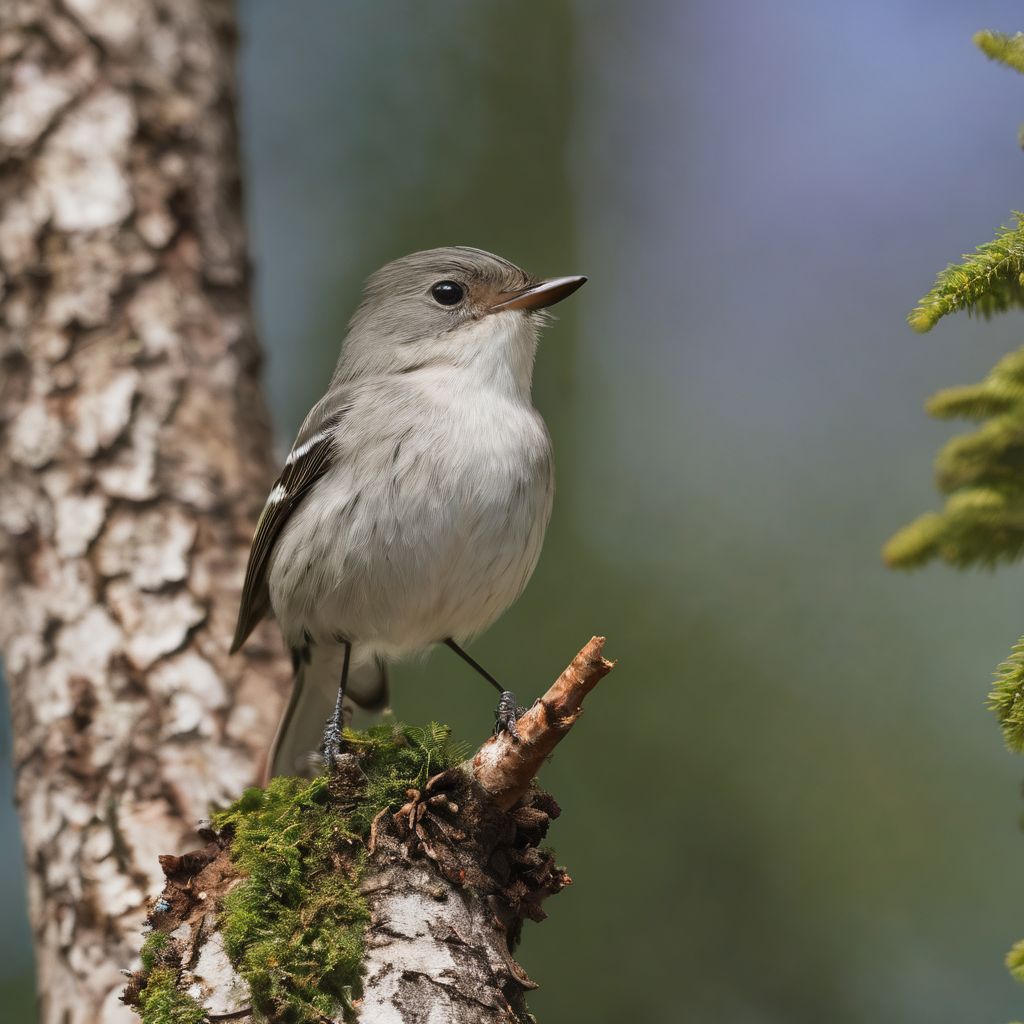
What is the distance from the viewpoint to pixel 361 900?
2.23 metres

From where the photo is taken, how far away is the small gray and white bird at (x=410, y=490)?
9.75ft

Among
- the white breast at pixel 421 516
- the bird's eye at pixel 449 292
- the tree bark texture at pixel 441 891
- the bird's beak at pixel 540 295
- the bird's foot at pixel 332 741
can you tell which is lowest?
the tree bark texture at pixel 441 891

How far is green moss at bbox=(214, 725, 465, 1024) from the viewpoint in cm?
211

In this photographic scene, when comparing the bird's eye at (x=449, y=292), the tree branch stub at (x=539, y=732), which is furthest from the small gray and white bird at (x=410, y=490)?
the tree branch stub at (x=539, y=732)

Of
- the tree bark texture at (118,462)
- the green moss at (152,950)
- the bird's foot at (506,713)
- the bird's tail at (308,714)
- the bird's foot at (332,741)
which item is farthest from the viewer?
the bird's tail at (308,714)

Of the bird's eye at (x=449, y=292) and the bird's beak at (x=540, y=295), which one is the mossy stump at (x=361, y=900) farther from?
the bird's eye at (x=449, y=292)

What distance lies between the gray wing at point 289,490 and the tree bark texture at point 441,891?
1218 millimetres

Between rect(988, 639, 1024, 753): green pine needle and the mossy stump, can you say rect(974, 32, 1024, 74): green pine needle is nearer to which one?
rect(988, 639, 1024, 753): green pine needle

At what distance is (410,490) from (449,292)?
1024 mm

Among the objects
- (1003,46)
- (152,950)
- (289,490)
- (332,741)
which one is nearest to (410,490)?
(289,490)

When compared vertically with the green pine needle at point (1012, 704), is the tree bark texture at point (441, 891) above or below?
above

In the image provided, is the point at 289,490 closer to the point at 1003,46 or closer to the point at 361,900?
the point at 361,900

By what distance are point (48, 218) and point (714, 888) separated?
20.3ft

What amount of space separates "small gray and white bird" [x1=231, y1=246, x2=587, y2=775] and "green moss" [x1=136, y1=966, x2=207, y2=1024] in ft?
2.84
